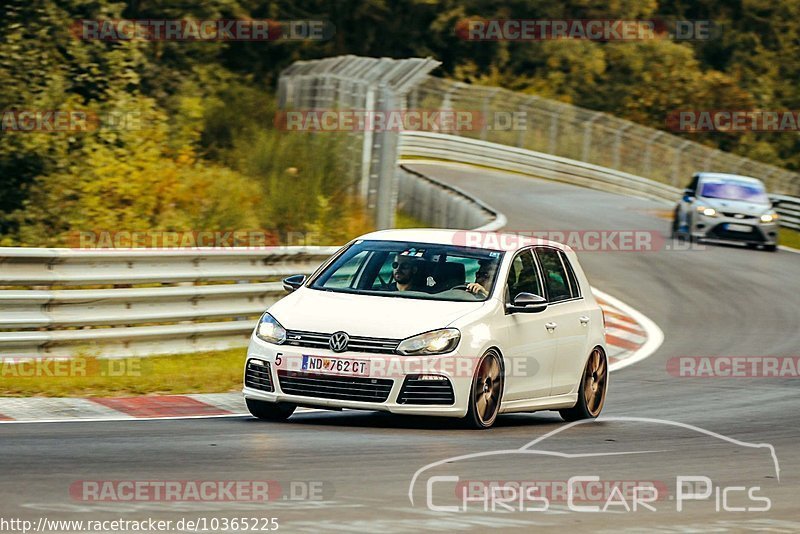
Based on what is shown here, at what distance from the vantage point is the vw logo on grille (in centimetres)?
1020

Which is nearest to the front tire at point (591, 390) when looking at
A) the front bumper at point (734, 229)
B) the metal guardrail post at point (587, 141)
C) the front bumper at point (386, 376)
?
the front bumper at point (386, 376)

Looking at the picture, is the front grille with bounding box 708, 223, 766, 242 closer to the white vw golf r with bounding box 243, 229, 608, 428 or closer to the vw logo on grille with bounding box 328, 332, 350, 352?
the white vw golf r with bounding box 243, 229, 608, 428

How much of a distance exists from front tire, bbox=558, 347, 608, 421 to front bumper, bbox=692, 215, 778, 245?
18.9 meters

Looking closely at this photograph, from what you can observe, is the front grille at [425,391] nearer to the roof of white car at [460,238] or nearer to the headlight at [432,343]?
the headlight at [432,343]

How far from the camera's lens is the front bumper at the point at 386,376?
10.2m

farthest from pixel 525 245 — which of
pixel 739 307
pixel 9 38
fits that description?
pixel 9 38

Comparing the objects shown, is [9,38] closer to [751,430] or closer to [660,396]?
[660,396]

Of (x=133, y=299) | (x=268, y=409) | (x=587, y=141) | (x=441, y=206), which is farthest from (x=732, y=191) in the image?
(x=268, y=409)

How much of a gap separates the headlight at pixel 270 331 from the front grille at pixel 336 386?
255mm

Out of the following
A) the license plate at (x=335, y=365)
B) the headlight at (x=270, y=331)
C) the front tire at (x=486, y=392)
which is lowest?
the front tire at (x=486, y=392)

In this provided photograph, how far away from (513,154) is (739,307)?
28.4 metres

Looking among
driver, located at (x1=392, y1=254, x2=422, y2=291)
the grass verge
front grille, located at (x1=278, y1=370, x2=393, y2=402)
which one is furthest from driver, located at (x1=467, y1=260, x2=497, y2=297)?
the grass verge

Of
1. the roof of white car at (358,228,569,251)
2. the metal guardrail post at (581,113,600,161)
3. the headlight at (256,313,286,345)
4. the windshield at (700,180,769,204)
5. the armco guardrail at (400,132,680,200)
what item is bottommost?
the armco guardrail at (400,132,680,200)

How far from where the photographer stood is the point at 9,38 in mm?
23516
